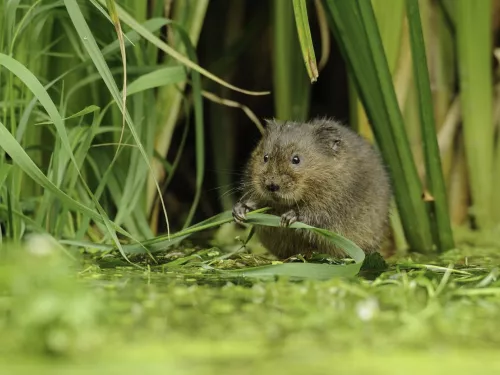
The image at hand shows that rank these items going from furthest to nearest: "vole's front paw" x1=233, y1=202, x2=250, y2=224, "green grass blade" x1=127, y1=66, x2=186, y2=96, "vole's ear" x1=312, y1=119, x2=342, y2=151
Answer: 1. "vole's ear" x1=312, y1=119, x2=342, y2=151
2. "green grass blade" x1=127, y1=66, x2=186, y2=96
3. "vole's front paw" x1=233, y1=202, x2=250, y2=224

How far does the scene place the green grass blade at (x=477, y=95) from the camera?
129 inches

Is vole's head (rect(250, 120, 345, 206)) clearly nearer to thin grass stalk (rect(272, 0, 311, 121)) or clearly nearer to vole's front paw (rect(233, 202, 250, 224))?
vole's front paw (rect(233, 202, 250, 224))

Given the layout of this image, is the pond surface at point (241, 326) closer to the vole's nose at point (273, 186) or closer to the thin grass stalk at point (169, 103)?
the vole's nose at point (273, 186)

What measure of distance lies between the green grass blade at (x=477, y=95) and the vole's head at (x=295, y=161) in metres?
0.71

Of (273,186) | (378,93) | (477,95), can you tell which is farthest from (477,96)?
(273,186)

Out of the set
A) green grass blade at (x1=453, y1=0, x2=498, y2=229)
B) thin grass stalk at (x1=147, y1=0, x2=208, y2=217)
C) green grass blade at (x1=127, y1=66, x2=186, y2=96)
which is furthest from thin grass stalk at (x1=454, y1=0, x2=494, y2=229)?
green grass blade at (x1=127, y1=66, x2=186, y2=96)

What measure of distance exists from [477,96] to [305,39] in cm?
129

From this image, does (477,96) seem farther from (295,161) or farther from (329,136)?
(295,161)

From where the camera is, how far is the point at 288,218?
2678 millimetres

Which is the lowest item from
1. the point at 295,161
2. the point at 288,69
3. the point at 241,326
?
the point at 241,326

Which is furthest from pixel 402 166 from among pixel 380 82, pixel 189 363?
pixel 189 363

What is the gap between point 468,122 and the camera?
349cm

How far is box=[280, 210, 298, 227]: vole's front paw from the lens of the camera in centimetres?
263

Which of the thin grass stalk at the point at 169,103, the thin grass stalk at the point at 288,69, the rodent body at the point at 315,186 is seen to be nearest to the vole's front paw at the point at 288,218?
the rodent body at the point at 315,186
